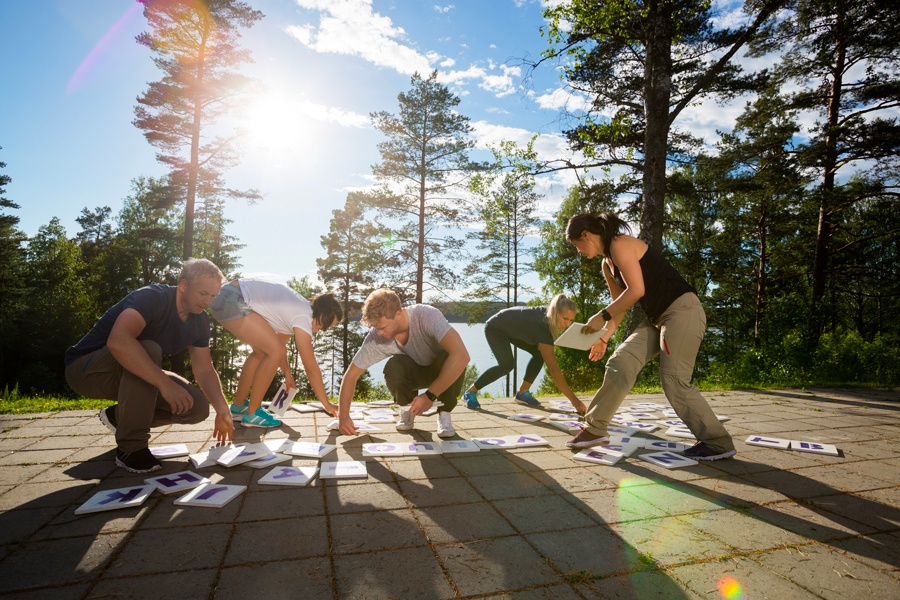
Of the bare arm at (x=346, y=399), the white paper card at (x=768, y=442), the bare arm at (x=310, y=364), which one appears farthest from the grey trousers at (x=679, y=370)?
the bare arm at (x=310, y=364)

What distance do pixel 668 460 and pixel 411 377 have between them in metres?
2.20

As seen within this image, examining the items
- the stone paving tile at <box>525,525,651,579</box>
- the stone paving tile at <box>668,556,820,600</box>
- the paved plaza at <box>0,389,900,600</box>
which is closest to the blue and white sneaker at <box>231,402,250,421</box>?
the paved plaza at <box>0,389,900,600</box>

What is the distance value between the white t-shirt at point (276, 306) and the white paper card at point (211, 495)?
1.59m

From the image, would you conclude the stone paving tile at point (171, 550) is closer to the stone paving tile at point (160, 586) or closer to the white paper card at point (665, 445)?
the stone paving tile at point (160, 586)

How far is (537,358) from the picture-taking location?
5855mm

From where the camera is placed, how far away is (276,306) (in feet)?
13.5

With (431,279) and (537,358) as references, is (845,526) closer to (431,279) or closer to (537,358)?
(537,358)

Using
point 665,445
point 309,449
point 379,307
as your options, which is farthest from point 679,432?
point 309,449

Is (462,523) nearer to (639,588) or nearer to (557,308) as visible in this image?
(639,588)

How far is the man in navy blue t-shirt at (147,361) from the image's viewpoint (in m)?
2.88

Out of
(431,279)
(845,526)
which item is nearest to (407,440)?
(845,526)

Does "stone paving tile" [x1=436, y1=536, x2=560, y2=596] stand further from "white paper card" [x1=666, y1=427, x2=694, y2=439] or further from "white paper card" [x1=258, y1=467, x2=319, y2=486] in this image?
"white paper card" [x1=666, y1=427, x2=694, y2=439]

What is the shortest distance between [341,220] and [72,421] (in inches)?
934

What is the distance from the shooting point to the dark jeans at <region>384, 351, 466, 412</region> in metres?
4.14
